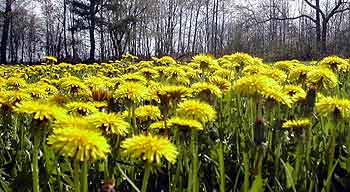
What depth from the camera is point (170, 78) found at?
8.64 feet

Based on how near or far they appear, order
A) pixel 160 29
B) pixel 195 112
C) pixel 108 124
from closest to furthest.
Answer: pixel 108 124 < pixel 195 112 < pixel 160 29

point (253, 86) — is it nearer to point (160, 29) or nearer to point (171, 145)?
point (171, 145)

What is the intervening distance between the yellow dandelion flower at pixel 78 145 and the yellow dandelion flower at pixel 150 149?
0.26ft

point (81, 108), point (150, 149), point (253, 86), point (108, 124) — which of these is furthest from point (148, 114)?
point (150, 149)

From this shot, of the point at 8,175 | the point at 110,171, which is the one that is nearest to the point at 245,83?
the point at 110,171

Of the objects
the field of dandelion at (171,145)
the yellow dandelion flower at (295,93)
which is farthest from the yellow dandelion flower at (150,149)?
the yellow dandelion flower at (295,93)

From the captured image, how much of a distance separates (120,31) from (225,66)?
32.4m

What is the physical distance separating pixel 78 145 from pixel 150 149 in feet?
0.55

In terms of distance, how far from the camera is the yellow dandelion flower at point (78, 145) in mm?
912

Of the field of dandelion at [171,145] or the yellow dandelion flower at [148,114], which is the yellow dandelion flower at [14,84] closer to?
the field of dandelion at [171,145]

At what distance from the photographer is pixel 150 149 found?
1.02m

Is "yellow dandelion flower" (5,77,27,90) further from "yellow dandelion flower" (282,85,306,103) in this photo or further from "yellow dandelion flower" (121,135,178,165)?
"yellow dandelion flower" (121,135,178,165)

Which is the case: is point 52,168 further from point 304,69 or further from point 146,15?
point 146,15

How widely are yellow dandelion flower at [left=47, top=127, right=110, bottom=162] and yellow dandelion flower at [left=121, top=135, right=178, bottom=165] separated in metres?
0.08
